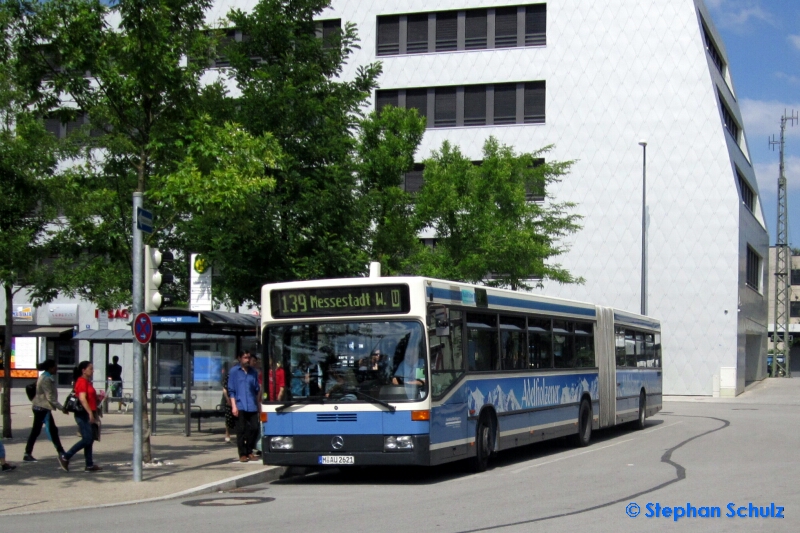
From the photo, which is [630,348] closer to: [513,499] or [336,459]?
[336,459]

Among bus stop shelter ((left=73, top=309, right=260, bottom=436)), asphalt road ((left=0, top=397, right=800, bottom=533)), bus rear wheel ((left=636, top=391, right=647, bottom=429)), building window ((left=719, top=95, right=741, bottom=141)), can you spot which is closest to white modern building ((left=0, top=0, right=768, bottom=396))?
building window ((left=719, top=95, right=741, bottom=141))

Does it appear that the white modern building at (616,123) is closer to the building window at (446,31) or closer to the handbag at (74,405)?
the building window at (446,31)

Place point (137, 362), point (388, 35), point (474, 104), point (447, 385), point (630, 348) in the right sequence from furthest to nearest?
point (388, 35), point (474, 104), point (630, 348), point (447, 385), point (137, 362)

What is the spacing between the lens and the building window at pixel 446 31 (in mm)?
47469

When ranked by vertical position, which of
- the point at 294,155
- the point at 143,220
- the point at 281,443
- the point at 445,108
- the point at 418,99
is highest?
the point at 418,99

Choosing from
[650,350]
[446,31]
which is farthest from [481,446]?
[446,31]

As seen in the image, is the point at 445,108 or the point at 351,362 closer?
the point at 351,362

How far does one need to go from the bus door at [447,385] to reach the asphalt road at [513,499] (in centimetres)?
Answer: 56

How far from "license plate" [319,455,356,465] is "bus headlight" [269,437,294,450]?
47 centimetres

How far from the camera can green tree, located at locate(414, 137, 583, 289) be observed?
30594 millimetres

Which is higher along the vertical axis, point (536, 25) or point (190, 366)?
point (536, 25)

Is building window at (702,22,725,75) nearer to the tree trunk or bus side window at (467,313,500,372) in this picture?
bus side window at (467,313,500,372)

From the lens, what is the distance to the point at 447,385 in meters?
13.9

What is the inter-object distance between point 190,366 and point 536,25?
31467mm
